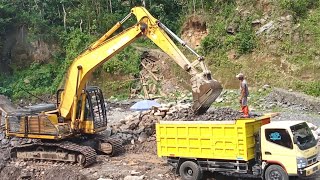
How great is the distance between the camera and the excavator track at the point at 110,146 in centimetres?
1480

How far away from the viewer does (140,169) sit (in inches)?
504

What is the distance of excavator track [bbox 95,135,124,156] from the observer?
14.8 m

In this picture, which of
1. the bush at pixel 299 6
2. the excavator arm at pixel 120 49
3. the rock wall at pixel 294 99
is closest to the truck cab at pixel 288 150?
the excavator arm at pixel 120 49

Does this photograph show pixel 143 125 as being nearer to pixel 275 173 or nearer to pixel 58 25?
pixel 275 173

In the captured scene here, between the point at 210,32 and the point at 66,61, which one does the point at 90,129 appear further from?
the point at 66,61

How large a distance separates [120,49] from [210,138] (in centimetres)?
448

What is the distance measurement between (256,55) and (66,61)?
13853 millimetres

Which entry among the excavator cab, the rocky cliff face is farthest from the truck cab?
the rocky cliff face

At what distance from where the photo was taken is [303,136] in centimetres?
1041

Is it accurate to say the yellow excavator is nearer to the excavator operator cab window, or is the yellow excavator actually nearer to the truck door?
the excavator operator cab window

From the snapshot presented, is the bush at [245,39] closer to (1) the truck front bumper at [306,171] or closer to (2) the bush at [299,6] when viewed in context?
(2) the bush at [299,6]

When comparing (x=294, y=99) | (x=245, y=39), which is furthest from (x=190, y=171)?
(x=245, y=39)

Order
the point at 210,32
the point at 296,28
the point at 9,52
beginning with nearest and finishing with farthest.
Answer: the point at 296,28 < the point at 210,32 < the point at 9,52

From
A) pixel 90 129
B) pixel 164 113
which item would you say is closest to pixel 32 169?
pixel 90 129
